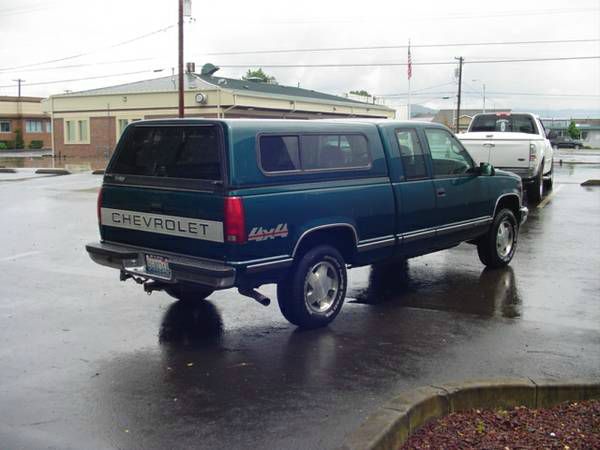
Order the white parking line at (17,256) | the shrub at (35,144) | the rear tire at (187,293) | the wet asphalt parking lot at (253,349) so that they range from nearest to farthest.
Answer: the wet asphalt parking lot at (253,349), the rear tire at (187,293), the white parking line at (17,256), the shrub at (35,144)

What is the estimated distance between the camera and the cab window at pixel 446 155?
8383 millimetres

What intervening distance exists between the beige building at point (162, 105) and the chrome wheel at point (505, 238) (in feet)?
117

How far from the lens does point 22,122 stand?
7362 centimetres

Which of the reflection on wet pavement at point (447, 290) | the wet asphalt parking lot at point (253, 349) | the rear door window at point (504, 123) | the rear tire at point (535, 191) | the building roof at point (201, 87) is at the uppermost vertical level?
the building roof at point (201, 87)

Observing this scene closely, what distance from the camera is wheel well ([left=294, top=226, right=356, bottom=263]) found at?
6680 millimetres

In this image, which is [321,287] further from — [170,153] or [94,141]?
[94,141]

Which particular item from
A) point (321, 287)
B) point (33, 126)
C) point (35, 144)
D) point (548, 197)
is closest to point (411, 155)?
point (321, 287)

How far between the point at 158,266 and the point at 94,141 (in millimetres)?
48570

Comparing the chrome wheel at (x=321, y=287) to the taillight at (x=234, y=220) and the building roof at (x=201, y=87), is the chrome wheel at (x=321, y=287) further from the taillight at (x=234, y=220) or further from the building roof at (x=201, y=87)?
the building roof at (x=201, y=87)

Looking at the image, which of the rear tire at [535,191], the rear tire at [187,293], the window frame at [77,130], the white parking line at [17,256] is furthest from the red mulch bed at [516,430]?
the window frame at [77,130]

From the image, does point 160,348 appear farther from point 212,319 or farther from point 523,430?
point 523,430

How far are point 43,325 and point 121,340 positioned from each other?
99cm

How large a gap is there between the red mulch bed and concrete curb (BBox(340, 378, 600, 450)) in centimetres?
6

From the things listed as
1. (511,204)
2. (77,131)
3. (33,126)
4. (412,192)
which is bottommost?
(511,204)
